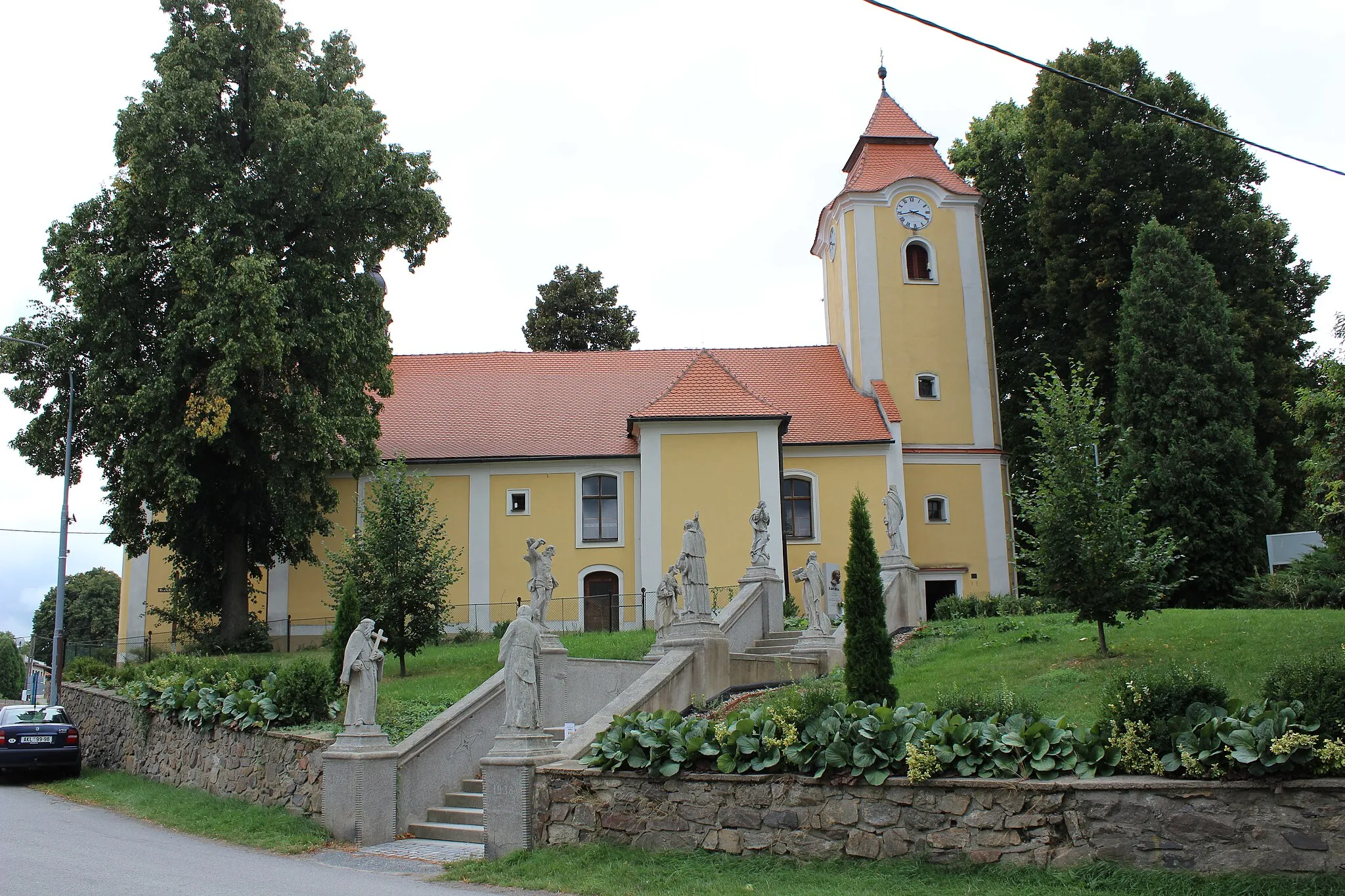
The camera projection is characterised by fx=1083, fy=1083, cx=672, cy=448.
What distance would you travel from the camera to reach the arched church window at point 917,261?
33625mm

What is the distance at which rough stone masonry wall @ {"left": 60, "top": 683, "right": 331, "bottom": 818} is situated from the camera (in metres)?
13.1

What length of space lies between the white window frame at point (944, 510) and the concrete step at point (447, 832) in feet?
69.8

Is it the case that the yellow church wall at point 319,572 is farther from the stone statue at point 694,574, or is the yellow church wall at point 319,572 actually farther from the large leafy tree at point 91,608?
the large leafy tree at point 91,608

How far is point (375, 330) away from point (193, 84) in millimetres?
6637

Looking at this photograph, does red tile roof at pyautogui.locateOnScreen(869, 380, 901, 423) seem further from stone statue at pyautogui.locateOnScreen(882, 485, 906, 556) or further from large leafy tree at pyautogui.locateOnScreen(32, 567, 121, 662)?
large leafy tree at pyautogui.locateOnScreen(32, 567, 121, 662)

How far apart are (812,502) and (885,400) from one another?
13.3 ft

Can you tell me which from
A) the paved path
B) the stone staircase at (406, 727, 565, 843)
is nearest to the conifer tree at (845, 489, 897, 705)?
the stone staircase at (406, 727, 565, 843)

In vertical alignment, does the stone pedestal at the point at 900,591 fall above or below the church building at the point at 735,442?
below

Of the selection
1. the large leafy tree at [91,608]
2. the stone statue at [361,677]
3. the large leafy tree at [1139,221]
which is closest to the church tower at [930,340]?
the large leafy tree at [1139,221]

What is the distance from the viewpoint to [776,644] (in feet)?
61.2

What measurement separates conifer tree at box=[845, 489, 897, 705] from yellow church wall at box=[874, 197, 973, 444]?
66.5ft

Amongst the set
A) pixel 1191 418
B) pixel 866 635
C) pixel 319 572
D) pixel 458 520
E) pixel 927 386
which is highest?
pixel 927 386

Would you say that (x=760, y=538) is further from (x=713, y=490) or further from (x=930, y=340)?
(x=930, y=340)

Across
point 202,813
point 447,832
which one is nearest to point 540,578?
point 447,832
